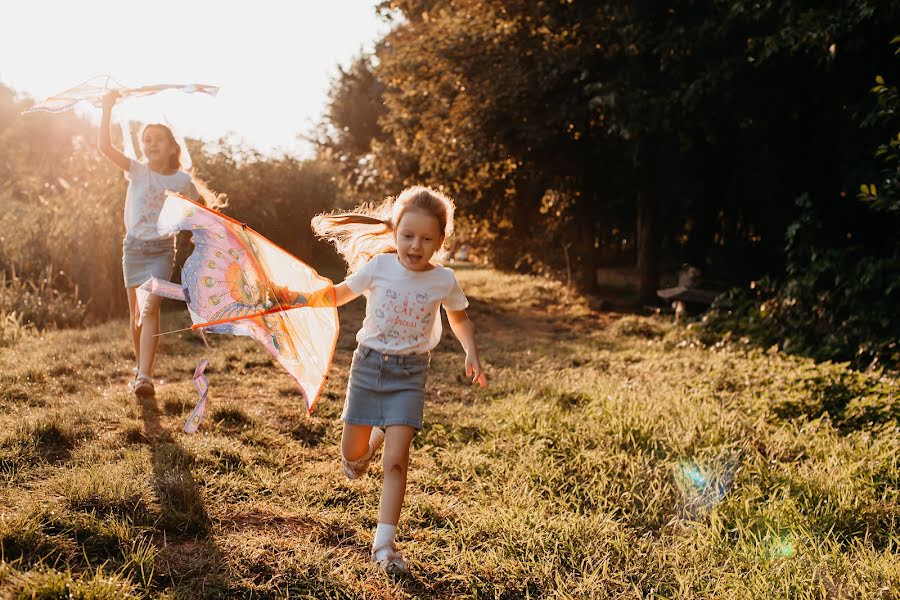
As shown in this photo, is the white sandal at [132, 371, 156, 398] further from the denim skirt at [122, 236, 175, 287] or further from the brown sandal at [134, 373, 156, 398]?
the denim skirt at [122, 236, 175, 287]

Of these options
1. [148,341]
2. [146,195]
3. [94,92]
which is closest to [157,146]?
[146,195]

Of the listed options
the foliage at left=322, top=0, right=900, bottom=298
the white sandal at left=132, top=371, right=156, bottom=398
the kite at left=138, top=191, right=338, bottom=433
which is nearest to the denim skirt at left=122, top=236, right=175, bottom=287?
the white sandal at left=132, top=371, right=156, bottom=398

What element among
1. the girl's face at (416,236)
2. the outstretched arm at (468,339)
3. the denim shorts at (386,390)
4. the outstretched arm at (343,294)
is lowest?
the denim shorts at (386,390)

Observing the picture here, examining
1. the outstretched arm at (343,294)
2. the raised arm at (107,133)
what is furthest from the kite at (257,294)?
the raised arm at (107,133)

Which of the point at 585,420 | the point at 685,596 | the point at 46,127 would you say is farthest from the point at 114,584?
the point at 46,127

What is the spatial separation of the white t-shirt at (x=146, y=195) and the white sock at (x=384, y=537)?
3174 mm

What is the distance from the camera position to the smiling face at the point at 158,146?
16.9 feet

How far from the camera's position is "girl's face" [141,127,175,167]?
16.9 feet

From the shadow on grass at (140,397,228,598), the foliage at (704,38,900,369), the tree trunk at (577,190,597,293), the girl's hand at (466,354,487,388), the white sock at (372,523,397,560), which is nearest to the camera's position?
the shadow on grass at (140,397,228,598)

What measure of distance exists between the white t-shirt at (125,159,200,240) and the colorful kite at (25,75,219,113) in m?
0.51

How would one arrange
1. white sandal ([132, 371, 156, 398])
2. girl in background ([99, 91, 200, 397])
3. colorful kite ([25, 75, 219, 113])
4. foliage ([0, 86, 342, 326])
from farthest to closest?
foliage ([0, 86, 342, 326]) < girl in background ([99, 91, 200, 397]) < white sandal ([132, 371, 156, 398]) < colorful kite ([25, 75, 219, 113])

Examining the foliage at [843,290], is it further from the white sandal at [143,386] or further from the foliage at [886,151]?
the white sandal at [143,386]

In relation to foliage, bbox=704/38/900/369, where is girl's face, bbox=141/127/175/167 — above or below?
above

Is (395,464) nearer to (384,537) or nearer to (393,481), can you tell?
(393,481)
